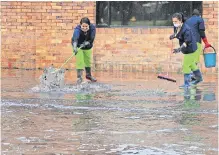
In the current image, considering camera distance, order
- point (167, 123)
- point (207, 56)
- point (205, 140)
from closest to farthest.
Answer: point (205, 140) < point (167, 123) < point (207, 56)

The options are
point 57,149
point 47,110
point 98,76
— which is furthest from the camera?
point 98,76

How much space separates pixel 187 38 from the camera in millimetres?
13914

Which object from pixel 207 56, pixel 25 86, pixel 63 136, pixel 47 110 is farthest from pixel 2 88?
pixel 63 136

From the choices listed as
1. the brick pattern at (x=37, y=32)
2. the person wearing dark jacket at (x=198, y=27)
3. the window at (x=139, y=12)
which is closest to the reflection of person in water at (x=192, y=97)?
the person wearing dark jacket at (x=198, y=27)

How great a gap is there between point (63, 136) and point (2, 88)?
544cm

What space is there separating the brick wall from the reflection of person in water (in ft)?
13.2

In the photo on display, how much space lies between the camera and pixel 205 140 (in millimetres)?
8234

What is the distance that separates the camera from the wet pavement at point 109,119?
781cm

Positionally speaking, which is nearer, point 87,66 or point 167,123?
point 167,123

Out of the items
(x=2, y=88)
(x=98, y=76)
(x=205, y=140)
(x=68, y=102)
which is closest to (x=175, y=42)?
(x=98, y=76)

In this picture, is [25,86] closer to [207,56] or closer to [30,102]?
[30,102]

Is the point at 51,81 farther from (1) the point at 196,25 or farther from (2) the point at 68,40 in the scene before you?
(2) the point at 68,40

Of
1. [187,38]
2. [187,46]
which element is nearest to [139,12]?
[187,46]

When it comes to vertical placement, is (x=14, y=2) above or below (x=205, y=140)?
above
